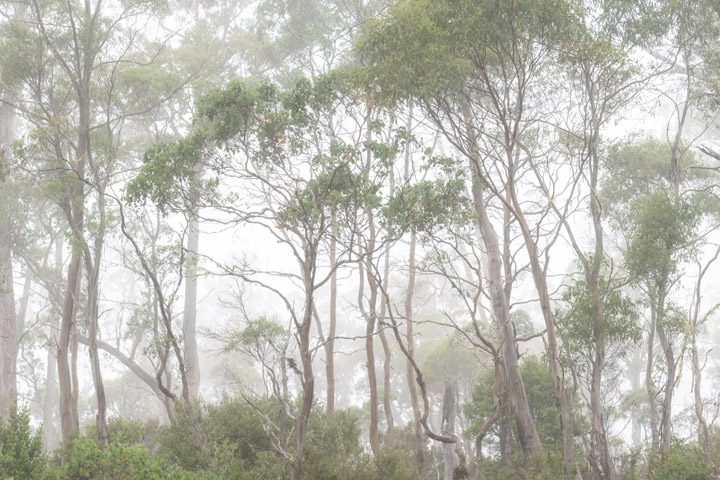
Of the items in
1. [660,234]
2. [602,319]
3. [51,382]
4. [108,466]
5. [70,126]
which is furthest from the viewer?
[51,382]

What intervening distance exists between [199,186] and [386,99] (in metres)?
2.96

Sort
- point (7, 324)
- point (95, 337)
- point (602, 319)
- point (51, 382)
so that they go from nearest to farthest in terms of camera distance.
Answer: point (602, 319), point (95, 337), point (7, 324), point (51, 382)

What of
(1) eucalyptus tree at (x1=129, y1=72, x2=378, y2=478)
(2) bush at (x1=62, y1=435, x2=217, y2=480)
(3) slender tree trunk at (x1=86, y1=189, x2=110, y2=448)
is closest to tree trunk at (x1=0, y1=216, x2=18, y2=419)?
(3) slender tree trunk at (x1=86, y1=189, x2=110, y2=448)

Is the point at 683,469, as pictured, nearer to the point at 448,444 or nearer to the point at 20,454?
the point at 448,444

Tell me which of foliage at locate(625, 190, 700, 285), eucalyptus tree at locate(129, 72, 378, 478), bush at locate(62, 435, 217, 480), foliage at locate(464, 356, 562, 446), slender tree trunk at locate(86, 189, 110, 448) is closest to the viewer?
bush at locate(62, 435, 217, 480)

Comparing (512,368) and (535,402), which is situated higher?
(512,368)

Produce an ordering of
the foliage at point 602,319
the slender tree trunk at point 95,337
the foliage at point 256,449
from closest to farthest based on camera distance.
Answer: the foliage at point 256,449 < the foliage at point 602,319 < the slender tree trunk at point 95,337

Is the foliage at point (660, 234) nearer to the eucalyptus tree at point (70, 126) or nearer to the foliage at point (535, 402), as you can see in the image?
the foliage at point (535, 402)

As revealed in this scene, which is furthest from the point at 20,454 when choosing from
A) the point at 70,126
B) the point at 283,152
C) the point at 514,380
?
the point at 70,126

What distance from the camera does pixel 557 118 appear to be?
1098 centimetres

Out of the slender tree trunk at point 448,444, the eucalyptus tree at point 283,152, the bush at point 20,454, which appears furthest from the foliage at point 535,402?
the bush at point 20,454

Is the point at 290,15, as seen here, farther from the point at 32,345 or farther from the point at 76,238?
the point at 32,345

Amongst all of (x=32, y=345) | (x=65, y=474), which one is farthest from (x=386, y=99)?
(x=32, y=345)

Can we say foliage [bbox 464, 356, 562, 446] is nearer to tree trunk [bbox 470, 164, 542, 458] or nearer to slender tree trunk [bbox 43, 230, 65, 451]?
tree trunk [bbox 470, 164, 542, 458]
